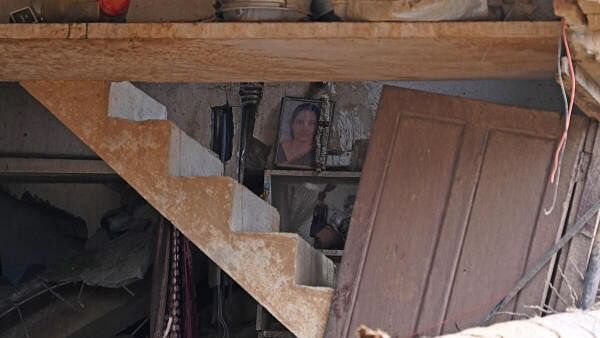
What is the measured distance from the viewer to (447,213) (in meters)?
7.03

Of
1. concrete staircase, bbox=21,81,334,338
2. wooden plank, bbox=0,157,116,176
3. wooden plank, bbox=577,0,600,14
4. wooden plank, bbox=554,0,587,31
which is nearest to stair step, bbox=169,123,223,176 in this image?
concrete staircase, bbox=21,81,334,338

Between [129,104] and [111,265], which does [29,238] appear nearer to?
[111,265]

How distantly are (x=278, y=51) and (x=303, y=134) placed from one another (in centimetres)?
240

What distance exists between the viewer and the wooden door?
6883 mm

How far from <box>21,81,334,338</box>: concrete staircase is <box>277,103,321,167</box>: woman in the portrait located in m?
1.66

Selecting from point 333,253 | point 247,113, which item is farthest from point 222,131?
point 333,253

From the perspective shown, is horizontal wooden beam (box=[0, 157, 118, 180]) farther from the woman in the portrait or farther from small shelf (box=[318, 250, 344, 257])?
small shelf (box=[318, 250, 344, 257])

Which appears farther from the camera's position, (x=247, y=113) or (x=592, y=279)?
(x=247, y=113)

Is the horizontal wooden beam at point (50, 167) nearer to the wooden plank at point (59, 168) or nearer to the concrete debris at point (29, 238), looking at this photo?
the wooden plank at point (59, 168)

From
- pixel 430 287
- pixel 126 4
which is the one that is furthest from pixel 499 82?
pixel 126 4

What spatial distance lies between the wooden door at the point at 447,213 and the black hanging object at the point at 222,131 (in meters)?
2.20

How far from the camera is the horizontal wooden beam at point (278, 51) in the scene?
6352 mm

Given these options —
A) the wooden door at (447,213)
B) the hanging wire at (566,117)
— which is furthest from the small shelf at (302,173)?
the hanging wire at (566,117)

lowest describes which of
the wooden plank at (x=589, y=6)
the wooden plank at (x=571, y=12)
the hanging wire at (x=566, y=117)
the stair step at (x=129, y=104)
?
the stair step at (x=129, y=104)
